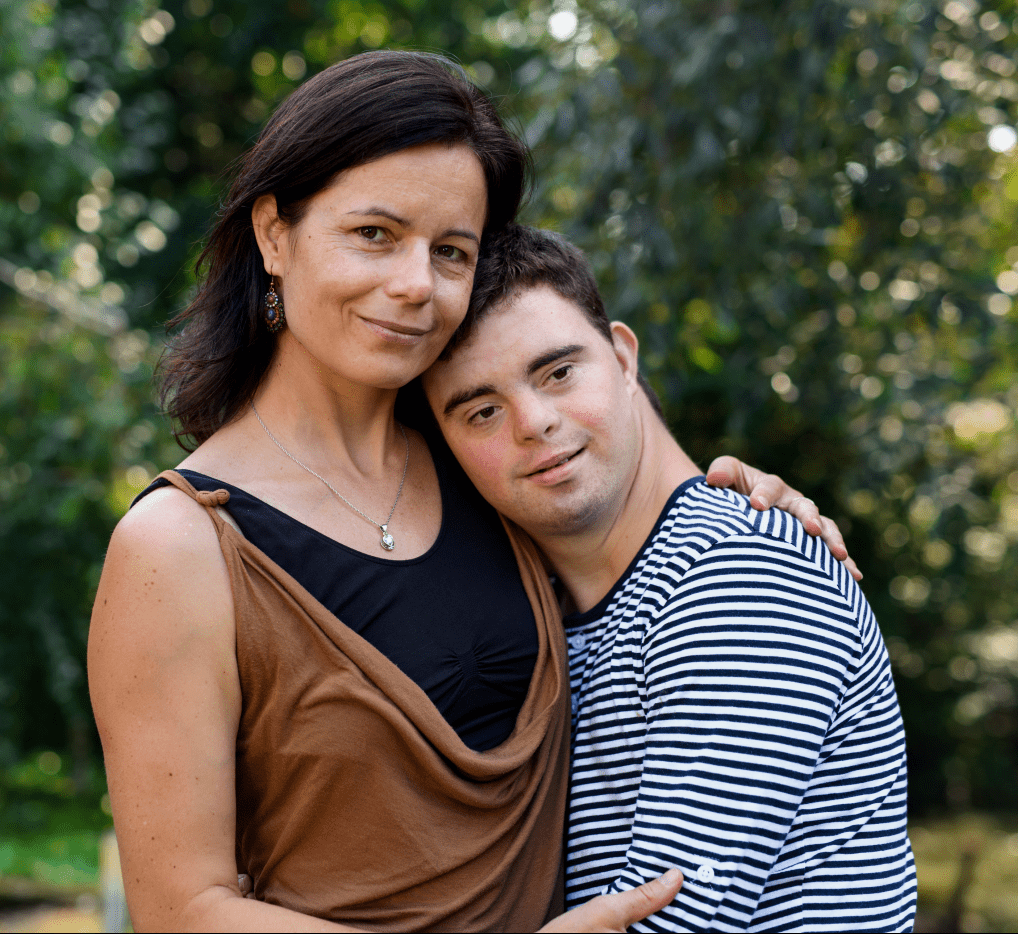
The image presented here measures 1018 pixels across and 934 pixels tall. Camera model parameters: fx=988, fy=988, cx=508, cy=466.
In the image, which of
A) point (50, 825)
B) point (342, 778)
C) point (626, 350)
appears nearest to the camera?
point (342, 778)

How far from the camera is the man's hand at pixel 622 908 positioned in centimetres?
148

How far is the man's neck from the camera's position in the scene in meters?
1.89

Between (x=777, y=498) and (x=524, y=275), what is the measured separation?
2.15ft

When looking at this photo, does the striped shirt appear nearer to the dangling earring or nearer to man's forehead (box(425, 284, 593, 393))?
man's forehead (box(425, 284, 593, 393))

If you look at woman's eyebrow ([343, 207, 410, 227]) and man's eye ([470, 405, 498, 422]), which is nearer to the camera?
woman's eyebrow ([343, 207, 410, 227])

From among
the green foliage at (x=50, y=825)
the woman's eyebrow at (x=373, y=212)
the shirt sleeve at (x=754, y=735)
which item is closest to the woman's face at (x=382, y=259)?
the woman's eyebrow at (x=373, y=212)

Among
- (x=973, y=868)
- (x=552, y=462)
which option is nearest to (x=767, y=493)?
(x=552, y=462)

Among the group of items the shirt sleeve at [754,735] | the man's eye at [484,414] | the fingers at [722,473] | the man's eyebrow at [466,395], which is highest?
the man's eyebrow at [466,395]

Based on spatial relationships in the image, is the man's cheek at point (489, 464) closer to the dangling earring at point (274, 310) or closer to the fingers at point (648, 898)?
the dangling earring at point (274, 310)

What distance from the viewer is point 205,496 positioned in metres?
1.49

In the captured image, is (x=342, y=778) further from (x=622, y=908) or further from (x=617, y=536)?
(x=617, y=536)

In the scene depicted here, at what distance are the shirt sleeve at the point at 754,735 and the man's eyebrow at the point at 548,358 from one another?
467mm

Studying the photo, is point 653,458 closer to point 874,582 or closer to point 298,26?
point 874,582

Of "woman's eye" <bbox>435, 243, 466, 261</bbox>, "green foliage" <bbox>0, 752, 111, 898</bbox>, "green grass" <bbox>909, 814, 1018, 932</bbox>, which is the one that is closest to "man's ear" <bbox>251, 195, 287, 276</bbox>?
"woman's eye" <bbox>435, 243, 466, 261</bbox>
